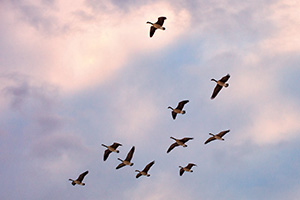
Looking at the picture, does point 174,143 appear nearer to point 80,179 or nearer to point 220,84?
point 220,84

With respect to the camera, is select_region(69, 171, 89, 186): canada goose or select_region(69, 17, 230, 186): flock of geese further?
select_region(69, 171, 89, 186): canada goose

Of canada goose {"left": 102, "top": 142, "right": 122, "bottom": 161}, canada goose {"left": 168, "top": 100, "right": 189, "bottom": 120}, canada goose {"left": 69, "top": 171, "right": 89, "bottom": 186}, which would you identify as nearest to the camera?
canada goose {"left": 168, "top": 100, "right": 189, "bottom": 120}

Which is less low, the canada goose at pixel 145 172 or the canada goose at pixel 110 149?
the canada goose at pixel 110 149

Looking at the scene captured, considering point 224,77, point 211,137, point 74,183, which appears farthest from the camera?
point 74,183

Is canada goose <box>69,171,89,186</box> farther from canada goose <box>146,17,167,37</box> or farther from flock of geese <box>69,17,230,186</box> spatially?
canada goose <box>146,17,167,37</box>

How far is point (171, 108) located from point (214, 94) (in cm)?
995

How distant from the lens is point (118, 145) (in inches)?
4555

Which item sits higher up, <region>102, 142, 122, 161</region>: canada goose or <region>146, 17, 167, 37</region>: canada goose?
<region>146, 17, 167, 37</region>: canada goose

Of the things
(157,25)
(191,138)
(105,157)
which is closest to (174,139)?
(191,138)

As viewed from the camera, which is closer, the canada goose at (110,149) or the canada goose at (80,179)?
the canada goose at (110,149)

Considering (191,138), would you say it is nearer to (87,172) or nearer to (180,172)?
(180,172)

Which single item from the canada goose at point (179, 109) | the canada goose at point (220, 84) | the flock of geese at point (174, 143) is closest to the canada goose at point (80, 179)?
the flock of geese at point (174, 143)

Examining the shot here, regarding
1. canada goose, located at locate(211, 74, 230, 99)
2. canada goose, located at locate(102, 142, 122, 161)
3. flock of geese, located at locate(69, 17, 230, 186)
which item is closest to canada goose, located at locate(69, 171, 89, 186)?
flock of geese, located at locate(69, 17, 230, 186)

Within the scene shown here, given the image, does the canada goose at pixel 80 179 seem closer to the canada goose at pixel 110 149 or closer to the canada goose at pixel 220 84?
the canada goose at pixel 110 149
